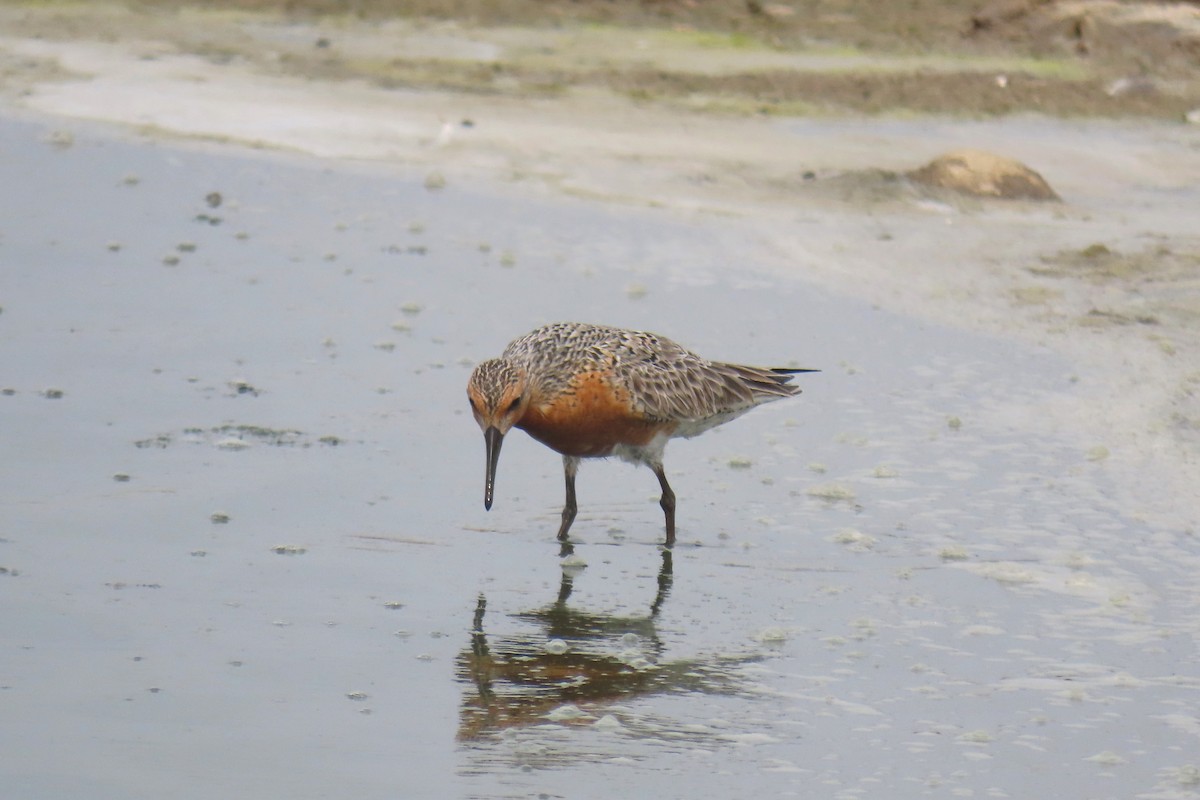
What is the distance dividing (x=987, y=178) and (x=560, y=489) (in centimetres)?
758

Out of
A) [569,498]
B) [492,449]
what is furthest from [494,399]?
[569,498]

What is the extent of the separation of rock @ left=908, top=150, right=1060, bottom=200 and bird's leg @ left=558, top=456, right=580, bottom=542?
25.7ft

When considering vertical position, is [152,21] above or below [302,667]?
above

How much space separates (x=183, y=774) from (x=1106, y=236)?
10136 mm

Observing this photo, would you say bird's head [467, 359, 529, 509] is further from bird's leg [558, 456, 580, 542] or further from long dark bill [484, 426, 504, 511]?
bird's leg [558, 456, 580, 542]

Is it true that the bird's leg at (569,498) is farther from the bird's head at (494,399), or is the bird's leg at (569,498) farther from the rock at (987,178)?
the rock at (987,178)

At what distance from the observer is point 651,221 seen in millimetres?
13852

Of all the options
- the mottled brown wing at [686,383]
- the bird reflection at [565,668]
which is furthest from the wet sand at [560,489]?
the mottled brown wing at [686,383]

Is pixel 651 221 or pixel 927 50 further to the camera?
pixel 927 50

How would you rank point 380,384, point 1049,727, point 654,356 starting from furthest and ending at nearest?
point 380,384
point 654,356
point 1049,727

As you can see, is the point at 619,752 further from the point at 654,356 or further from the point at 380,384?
the point at 380,384

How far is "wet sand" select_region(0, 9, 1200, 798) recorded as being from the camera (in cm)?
573

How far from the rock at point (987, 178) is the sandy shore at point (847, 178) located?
0.78 ft

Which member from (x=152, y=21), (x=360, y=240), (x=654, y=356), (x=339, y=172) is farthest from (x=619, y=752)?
(x=152, y=21)
